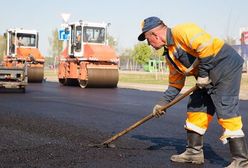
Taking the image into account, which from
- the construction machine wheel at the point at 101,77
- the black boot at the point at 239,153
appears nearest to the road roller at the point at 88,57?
the construction machine wheel at the point at 101,77

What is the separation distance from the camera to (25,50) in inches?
865

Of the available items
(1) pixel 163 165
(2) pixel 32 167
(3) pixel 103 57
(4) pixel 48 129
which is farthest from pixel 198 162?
(3) pixel 103 57

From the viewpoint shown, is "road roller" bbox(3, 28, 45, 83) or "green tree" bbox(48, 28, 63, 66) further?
"green tree" bbox(48, 28, 63, 66)

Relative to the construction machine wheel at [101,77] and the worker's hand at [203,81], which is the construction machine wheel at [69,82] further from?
the worker's hand at [203,81]

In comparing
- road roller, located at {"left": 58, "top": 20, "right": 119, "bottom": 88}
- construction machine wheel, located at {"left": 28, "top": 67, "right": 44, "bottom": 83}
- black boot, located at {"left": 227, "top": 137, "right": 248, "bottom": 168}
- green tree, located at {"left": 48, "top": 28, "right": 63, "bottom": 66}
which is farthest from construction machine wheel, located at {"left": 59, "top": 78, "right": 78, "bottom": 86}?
green tree, located at {"left": 48, "top": 28, "right": 63, "bottom": 66}

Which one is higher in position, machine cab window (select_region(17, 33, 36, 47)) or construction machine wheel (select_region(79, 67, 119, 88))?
machine cab window (select_region(17, 33, 36, 47))

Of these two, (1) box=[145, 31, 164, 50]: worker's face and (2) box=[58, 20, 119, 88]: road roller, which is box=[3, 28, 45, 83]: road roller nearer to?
(2) box=[58, 20, 119, 88]: road roller

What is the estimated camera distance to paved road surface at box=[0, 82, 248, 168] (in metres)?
4.73

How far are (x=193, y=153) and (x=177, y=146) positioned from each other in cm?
91

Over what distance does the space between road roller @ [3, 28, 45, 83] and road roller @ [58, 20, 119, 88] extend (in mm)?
1578

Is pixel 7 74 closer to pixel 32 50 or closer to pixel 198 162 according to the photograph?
pixel 32 50

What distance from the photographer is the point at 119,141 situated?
5926mm

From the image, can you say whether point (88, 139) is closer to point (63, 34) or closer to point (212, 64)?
point (212, 64)

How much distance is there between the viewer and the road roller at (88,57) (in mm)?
18188
